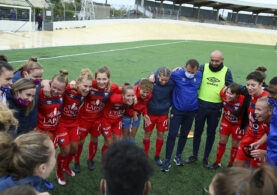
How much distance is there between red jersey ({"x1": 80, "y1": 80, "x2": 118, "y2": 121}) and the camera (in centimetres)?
390

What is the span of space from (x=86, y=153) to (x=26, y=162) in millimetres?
2877

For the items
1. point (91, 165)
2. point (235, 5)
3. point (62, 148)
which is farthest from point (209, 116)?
point (235, 5)

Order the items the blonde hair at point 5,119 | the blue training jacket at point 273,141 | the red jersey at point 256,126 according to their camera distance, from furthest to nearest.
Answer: the red jersey at point 256,126 < the blue training jacket at point 273,141 < the blonde hair at point 5,119

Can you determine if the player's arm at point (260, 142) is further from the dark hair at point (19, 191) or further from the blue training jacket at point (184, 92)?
the dark hair at point (19, 191)

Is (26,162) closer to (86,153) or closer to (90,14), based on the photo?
(86,153)

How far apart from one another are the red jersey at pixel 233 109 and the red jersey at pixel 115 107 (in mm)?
1745

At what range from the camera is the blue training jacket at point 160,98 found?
427 cm

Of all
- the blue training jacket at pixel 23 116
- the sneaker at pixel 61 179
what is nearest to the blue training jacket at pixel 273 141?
the sneaker at pixel 61 179

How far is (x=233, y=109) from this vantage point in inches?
163

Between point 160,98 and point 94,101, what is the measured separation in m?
1.17

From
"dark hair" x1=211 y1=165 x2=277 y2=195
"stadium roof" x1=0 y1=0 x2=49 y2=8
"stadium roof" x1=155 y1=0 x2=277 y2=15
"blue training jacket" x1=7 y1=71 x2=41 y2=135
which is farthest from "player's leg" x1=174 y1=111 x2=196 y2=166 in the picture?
"stadium roof" x1=155 y1=0 x2=277 y2=15

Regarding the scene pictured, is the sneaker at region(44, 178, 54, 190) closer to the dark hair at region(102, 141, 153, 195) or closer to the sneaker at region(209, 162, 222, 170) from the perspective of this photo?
the dark hair at region(102, 141, 153, 195)

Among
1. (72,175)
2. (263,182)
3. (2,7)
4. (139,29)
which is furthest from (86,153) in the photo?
(139,29)

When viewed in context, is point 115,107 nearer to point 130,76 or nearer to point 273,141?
point 273,141
